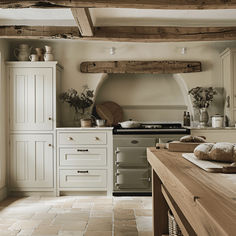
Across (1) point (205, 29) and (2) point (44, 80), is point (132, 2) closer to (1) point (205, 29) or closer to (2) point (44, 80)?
(1) point (205, 29)

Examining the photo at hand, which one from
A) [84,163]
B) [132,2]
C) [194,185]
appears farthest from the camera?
[84,163]

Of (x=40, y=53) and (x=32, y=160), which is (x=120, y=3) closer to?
(x=40, y=53)

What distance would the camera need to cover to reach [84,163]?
445cm

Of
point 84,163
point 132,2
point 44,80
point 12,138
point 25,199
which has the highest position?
point 132,2

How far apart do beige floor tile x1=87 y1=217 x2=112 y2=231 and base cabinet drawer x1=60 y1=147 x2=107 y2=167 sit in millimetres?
1163

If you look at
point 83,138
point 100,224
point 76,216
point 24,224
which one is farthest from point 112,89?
point 24,224

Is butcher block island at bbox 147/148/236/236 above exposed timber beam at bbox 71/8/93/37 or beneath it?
beneath

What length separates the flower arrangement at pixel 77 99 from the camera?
15.7 feet

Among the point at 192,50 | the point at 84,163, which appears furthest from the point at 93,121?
the point at 192,50

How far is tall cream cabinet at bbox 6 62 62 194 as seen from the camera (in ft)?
14.6

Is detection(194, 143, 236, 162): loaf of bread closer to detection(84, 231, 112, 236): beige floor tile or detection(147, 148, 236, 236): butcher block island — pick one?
detection(147, 148, 236, 236): butcher block island

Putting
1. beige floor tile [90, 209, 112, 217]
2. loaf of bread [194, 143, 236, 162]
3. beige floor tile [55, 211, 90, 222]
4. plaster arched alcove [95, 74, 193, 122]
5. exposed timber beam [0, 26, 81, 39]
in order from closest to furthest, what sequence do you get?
loaf of bread [194, 143, 236, 162] → beige floor tile [55, 211, 90, 222] → beige floor tile [90, 209, 112, 217] → exposed timber beam [0, 26, 81, 39] → plaster arched alcove [95, 74, 193, 122]

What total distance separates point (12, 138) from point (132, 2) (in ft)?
9.19

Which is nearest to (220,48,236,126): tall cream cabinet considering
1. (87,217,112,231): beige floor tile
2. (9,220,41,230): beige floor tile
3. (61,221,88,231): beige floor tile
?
(87,217,112,231): beige floor tile
